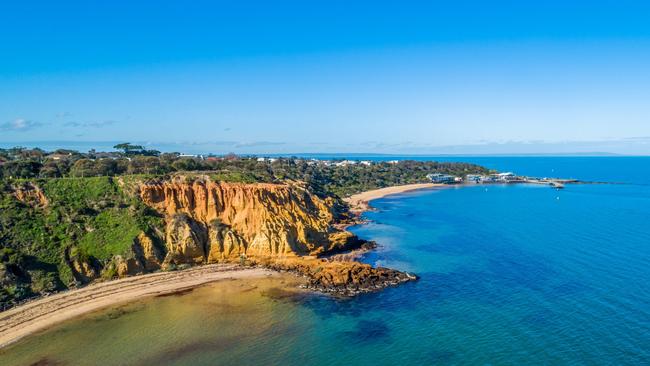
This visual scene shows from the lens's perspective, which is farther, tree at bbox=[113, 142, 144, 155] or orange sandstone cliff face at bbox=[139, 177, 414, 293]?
tree at bbox=[113, 142, 144, 155]

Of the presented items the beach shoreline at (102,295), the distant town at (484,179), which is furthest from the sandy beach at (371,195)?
the beach shoreline at (102,295)

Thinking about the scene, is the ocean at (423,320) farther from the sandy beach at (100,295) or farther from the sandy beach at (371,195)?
the sandy beach at (371,195)

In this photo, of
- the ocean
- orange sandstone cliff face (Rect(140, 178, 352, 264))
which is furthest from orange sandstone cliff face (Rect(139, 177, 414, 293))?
the ocean

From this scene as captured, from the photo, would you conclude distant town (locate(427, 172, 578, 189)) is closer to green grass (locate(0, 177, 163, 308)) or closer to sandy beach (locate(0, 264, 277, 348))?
sandy beach (locate(0, 264, 277, 348))

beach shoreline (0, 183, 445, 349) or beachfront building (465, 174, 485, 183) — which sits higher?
beachfront building (465, 174, 485, 183)

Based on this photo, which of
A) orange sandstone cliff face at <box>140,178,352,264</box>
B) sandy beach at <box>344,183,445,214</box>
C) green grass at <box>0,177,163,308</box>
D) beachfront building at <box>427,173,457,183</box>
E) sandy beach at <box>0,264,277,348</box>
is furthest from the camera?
beachfront building at <box>427,173,457,183</box>

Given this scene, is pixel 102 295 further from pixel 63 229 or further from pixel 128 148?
pixel 128 148

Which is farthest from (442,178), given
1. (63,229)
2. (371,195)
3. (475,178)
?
(63,229)

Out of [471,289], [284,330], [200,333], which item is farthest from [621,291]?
[200,333]
